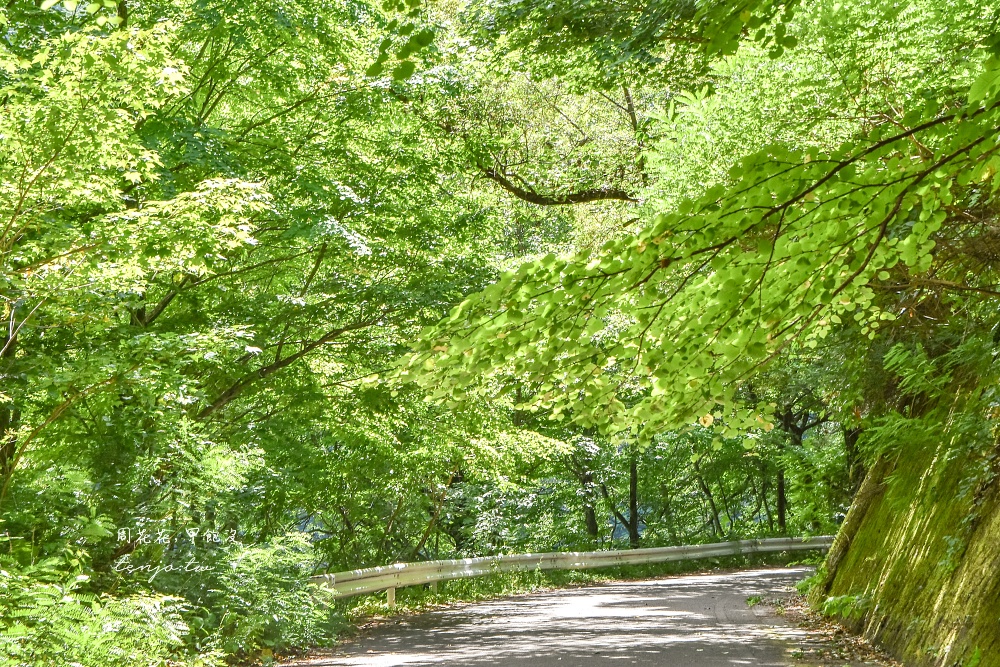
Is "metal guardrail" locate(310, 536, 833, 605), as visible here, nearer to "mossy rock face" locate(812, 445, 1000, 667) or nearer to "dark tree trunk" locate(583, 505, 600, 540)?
"dark tree trunk" locate(583, 505, 600, 540)

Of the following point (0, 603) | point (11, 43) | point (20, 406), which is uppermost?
point (11, 43)

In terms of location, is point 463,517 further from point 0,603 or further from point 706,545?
point 0,603

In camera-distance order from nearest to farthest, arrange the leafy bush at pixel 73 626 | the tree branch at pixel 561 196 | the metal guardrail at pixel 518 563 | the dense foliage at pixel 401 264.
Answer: the dense foliage at pixel 401 264 < the leafy bush at pixel 73 626 < the metal guardrail at pixel 518 563 < the tree branch at pixel 561 196

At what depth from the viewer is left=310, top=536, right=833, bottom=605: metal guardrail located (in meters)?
13.0

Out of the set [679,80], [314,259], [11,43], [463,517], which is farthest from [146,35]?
[463,517]

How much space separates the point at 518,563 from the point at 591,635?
8.87 m

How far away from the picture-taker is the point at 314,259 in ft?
44.8

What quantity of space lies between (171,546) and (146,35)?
5.08 m

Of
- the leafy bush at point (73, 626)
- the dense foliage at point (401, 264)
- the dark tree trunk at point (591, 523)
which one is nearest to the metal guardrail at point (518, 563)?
the dense foliage at point (401, 264)

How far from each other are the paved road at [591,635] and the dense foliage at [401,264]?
1311mm

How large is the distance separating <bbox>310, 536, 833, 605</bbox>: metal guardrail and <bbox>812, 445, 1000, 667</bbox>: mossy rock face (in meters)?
6.31

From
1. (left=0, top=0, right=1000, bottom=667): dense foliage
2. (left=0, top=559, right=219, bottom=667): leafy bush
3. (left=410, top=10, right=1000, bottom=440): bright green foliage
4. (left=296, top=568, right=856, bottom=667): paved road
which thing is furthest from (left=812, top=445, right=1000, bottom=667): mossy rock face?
(left=0, top=559, right=219, bottom=667): leafy bush

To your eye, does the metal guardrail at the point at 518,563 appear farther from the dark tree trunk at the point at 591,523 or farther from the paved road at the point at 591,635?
the dark tree trunk at the point at 591,523

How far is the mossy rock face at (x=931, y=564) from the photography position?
6.32m
